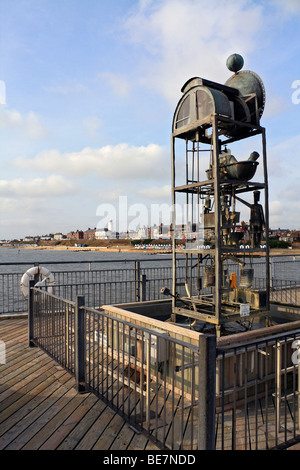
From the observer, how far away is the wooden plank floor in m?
3.50

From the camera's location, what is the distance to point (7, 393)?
15.4 feet

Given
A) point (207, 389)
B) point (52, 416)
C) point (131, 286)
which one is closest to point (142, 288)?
point (131, 286)

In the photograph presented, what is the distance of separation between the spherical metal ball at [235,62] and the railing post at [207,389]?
595 cm

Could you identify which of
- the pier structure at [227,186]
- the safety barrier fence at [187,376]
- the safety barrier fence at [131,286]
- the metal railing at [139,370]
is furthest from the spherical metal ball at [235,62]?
the metal railing at [139,370]

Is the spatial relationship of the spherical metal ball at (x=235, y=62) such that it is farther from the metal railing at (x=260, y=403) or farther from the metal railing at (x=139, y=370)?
the metal railing at (x=139, y=370)

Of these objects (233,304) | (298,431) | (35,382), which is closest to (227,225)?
(233,304)

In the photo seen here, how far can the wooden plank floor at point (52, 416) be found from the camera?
3500mm

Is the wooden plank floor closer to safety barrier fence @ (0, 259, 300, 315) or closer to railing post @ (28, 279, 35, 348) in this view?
railing post @ (28, 279, 35, 348)

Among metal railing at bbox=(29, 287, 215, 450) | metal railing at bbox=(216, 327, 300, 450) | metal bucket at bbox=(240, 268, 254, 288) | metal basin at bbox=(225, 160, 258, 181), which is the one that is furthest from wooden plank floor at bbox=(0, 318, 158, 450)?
metal basin at bbox=(225, 160, 258, 181)

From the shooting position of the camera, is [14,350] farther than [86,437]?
Yes

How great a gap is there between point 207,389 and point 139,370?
2910 millimetres
